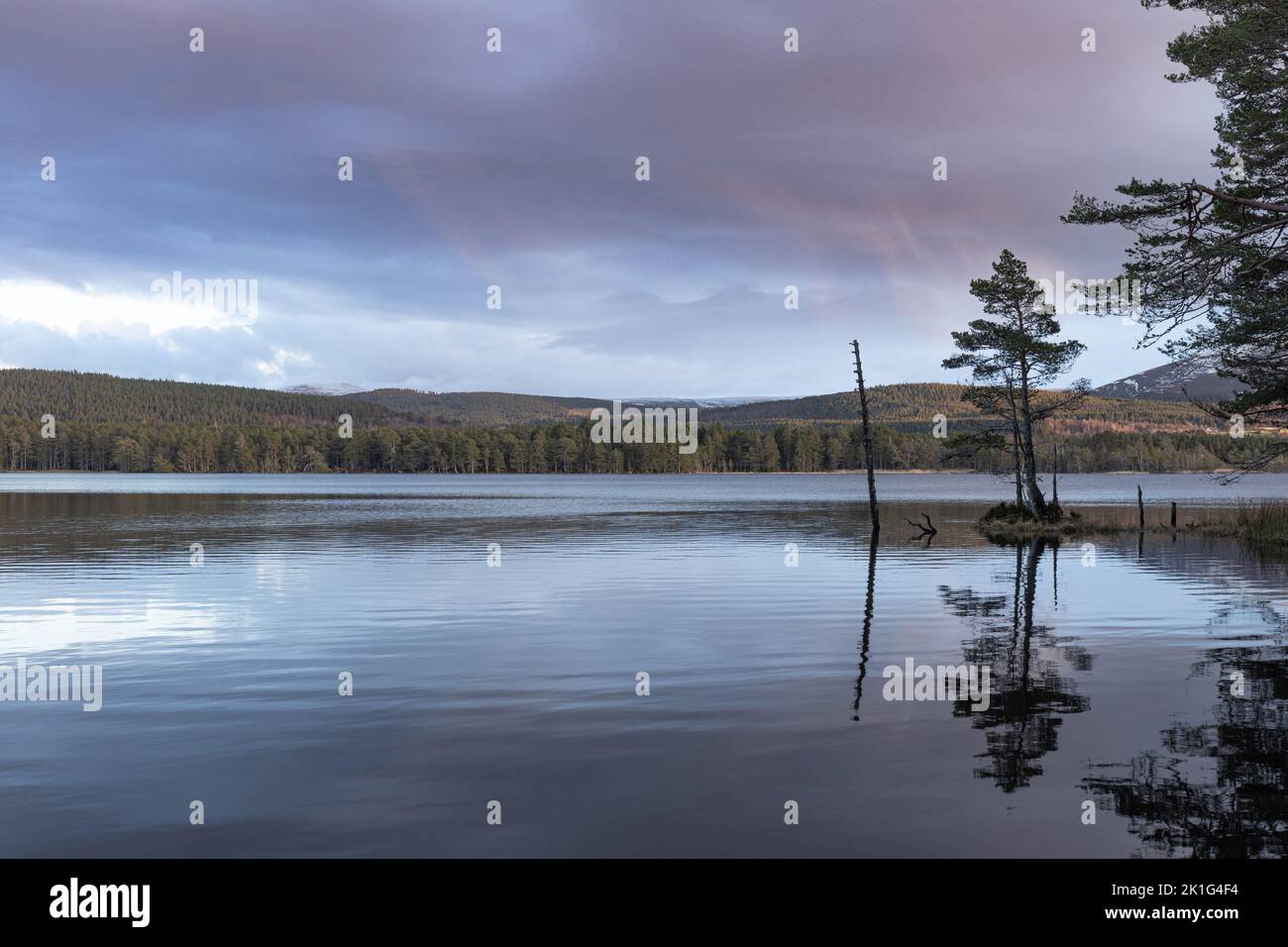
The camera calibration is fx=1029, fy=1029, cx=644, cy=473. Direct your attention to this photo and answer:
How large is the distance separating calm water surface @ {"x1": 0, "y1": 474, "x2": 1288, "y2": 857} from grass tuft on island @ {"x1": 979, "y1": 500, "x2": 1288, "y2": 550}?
807 inches

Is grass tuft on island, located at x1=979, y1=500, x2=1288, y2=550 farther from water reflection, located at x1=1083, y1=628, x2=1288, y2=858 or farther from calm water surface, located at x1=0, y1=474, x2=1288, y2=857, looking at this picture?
water reflection, located at x1=1083, y1=628, x2=1288, y2=858

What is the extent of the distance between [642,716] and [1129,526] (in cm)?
5936

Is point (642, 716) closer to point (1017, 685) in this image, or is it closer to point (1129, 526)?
point (1017, 685)

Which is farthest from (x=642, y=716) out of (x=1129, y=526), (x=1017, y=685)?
(x=1129, y=526)

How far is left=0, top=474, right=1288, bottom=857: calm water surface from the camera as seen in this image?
1060cm

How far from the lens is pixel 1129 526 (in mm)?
66188

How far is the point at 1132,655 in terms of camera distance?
21.0 m

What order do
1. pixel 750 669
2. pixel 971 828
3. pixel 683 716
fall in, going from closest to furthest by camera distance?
pixel 971 828 → pixel 683 716 → pixel 750 669

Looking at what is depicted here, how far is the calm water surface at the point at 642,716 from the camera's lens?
10.6 meters
